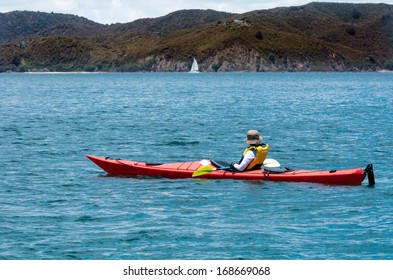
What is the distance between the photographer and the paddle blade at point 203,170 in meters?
23.6

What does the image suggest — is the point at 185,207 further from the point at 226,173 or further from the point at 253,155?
the point at 253,155

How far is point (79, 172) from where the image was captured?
87.3 ft

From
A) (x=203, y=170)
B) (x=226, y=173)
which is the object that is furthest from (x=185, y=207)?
(x=203, y=170)

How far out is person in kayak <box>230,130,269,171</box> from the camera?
22516 mm

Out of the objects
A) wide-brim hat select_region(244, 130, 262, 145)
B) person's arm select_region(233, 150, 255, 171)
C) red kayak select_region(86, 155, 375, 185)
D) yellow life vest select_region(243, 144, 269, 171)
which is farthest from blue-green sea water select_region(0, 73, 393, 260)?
wide-brim hat select_region(244, 130, 262, 145)

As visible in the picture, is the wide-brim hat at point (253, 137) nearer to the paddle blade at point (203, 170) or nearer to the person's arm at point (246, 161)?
the person's arm at point (246, 161)

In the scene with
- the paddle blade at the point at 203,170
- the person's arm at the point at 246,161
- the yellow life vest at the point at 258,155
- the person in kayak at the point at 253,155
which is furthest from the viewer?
the paddle blade at the point at 203,170

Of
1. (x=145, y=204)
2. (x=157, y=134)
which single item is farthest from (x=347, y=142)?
(x=145, y=204)

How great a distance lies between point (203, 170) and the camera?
77.7 feet

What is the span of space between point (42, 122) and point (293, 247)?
38.9 m

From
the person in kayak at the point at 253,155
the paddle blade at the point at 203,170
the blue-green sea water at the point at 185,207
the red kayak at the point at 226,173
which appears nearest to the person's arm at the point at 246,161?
the person in kayak at the point at 253,155

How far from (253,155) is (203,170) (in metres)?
1.78

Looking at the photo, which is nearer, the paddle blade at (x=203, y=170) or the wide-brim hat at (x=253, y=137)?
the wide-brim hat at (x=253, y=137)

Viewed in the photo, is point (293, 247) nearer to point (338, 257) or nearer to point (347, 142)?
point (338, 257)
